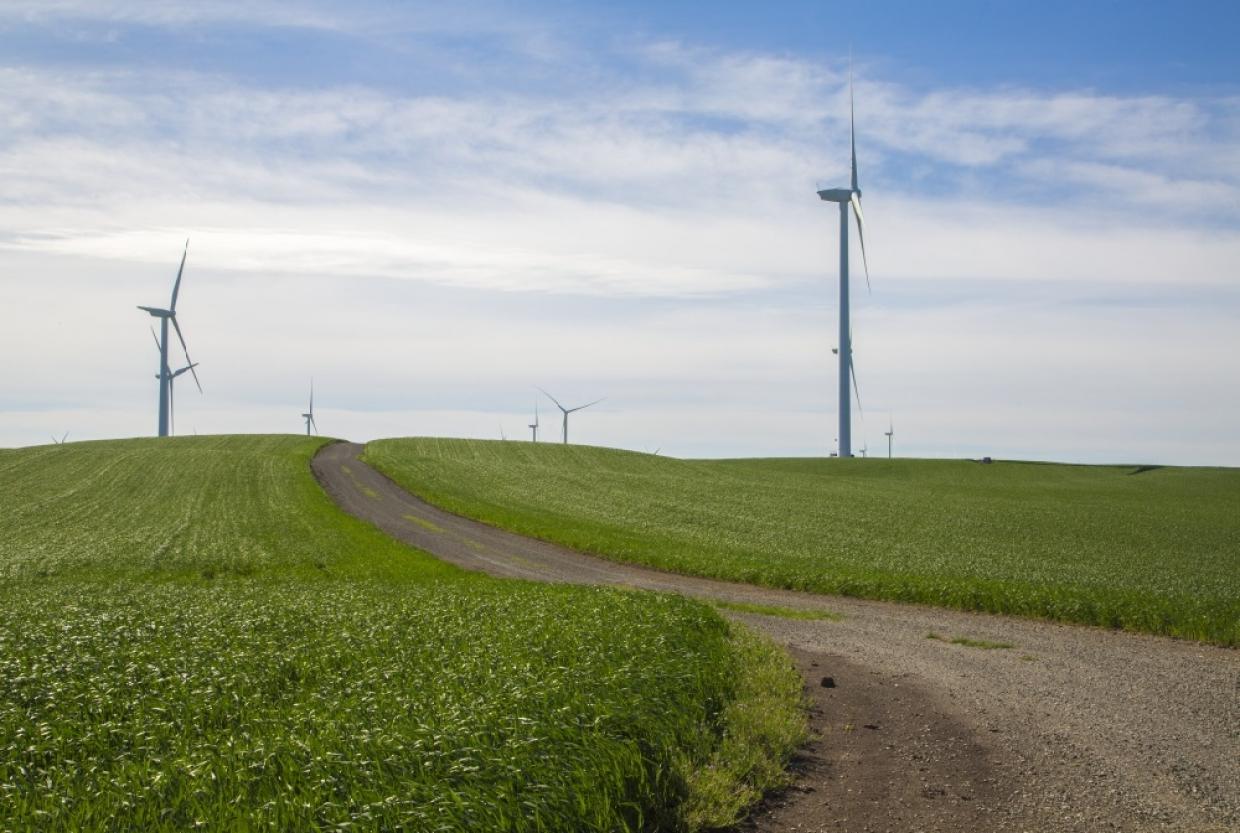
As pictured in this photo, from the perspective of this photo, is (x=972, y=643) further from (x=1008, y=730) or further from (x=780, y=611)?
(x=1008, y=730)

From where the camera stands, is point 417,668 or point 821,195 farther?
point 821,195

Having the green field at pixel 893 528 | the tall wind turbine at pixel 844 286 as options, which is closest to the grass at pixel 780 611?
the green field at pixel 893 528

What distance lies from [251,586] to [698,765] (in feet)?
76.7

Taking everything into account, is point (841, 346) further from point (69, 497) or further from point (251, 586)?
point (251, 586)

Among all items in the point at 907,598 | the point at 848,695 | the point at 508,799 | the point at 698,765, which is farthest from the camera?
the point at 907,598

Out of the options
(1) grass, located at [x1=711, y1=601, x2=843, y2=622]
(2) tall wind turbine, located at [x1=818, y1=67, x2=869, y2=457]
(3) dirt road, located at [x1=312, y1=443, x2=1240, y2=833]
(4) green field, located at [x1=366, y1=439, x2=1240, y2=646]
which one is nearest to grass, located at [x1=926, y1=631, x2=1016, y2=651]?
(3) dirt road, located at [x1=312, y1=443, x2=1240, y2=833]

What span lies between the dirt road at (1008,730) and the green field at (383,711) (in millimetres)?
1012

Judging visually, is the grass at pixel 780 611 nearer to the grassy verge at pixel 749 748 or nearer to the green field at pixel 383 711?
the green field at pixel 383 711

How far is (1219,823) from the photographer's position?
420 inches

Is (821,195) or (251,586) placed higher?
(821,195)

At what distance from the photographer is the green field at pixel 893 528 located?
30.4 metres

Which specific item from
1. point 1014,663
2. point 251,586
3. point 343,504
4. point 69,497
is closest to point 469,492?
point 343,504

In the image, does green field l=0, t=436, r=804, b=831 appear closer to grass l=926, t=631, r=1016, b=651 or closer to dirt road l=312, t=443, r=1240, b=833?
dirt road l=312, t=443, r=1240, b=833

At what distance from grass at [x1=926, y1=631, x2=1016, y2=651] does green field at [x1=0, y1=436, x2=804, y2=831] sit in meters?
5.30
